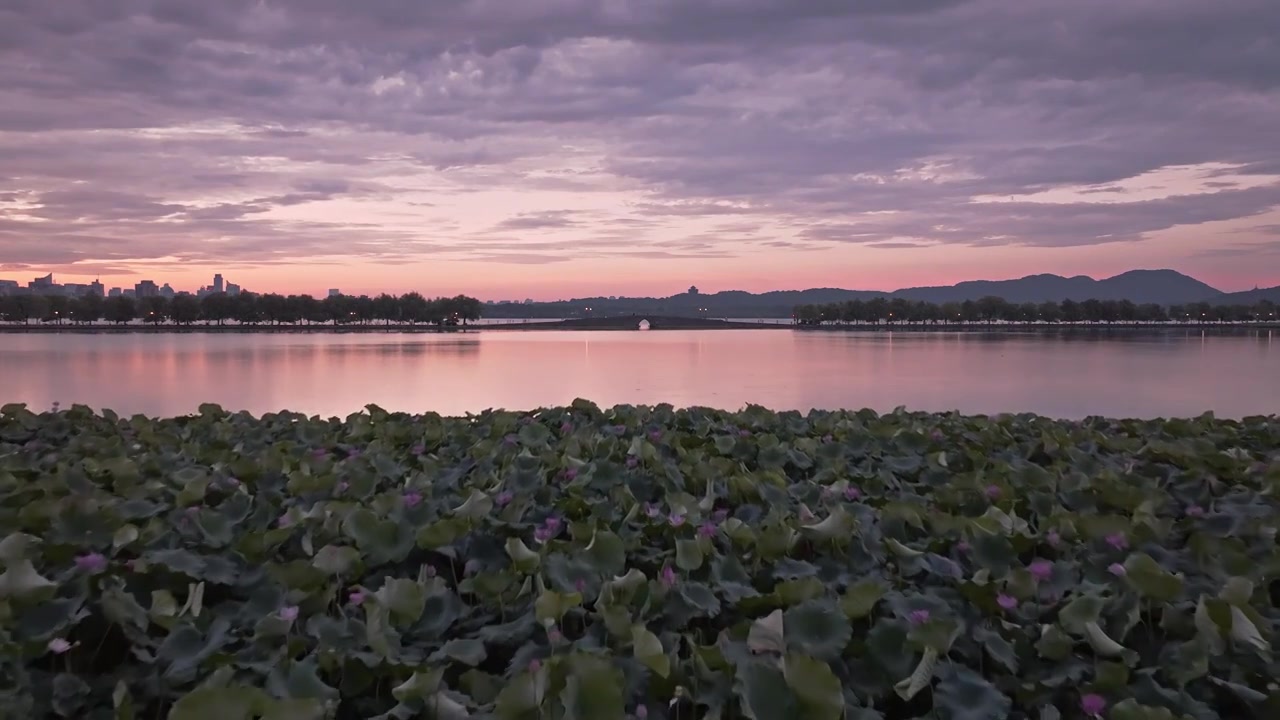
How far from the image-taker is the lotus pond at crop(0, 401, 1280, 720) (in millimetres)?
2166

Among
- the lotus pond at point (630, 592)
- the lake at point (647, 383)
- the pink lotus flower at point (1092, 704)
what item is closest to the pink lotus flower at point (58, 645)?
the lotus pond at point (630, 592)

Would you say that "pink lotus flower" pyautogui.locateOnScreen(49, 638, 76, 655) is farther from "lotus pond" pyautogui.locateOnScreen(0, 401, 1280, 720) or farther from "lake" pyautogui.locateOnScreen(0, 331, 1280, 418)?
"lake" pyautogui.locateOnScreen(0, 331, 1280, 418)

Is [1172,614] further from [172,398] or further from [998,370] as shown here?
[998,370]

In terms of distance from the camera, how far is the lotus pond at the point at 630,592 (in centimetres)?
217

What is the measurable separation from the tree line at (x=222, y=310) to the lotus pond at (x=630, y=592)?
165631 mm

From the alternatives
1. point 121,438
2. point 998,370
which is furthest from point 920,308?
point 121,438

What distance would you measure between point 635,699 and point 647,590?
0.49 m

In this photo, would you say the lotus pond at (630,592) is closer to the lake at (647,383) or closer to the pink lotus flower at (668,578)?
the pink lotus flower at (668,578)

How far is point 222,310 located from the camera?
541 feet

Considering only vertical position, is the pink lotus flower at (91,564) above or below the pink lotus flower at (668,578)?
above

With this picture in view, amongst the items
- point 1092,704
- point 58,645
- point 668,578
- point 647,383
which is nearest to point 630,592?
point 668,578

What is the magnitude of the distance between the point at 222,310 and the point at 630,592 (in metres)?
184

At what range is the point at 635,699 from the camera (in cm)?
218

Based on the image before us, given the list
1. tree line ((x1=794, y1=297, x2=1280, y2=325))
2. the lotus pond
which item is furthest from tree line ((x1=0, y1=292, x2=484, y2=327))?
the lotus pond
